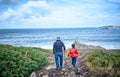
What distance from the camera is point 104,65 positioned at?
15.2m

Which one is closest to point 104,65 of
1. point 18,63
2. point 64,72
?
point 64,72

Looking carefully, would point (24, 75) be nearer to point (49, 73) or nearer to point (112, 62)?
point (49, 73)

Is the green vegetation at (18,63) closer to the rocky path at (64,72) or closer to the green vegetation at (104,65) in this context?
the rocky path at (64,72)

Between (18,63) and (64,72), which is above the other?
(18,63)

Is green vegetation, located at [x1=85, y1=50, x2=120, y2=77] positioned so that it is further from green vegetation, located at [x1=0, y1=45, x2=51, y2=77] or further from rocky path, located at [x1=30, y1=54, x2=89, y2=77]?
green vegetation, located at [x1=0, y1=45, x2=51, y2=77]

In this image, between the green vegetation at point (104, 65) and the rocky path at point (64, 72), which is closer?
the green vegetation at point (104, 65)

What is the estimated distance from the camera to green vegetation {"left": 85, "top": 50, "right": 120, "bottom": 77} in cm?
1419

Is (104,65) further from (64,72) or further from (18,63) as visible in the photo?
(18,63)

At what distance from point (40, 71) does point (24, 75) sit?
49.3 inches

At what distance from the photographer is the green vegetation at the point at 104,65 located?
559 inches

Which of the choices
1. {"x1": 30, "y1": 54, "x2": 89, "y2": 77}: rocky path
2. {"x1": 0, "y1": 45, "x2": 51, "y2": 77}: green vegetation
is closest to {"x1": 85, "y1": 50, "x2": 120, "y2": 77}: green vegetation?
{"x1": 30, "y1": 54, "x2": 89, "y2": 77}: rocky path

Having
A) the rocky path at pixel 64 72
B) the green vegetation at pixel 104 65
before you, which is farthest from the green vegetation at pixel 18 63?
the green vegetation at pixel 104 65

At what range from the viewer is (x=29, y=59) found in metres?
16.0

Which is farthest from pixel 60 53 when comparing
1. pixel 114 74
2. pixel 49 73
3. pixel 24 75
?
pixel 114 74
